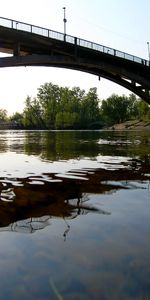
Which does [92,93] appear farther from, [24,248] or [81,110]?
[24,248]

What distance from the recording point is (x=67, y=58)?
35750mm

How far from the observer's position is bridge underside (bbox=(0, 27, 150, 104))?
3078cm

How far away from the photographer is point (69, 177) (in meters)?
11.3

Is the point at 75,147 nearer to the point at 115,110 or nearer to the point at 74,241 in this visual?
the point at 74,241

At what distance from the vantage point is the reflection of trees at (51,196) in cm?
616

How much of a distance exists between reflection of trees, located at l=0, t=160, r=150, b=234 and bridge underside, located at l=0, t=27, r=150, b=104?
21538 millimetres

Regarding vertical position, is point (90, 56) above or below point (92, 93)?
below

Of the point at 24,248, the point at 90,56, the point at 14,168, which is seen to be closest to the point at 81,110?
A: the point at 90,56

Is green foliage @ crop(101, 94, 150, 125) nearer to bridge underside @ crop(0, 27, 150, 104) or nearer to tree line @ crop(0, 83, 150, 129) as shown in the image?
tree line @ crop(0, 83, 150, 129)

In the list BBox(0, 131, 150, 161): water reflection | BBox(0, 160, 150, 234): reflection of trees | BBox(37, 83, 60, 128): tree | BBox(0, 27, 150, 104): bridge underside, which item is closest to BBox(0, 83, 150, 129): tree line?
BBox(37, 83, 60, 128): tree

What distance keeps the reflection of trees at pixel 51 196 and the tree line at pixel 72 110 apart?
418ft

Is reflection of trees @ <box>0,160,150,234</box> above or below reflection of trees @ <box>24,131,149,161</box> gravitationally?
below

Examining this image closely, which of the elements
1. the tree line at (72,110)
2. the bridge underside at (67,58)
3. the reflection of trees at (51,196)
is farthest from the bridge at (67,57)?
the tree line at (72,110)

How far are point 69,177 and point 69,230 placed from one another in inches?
229
